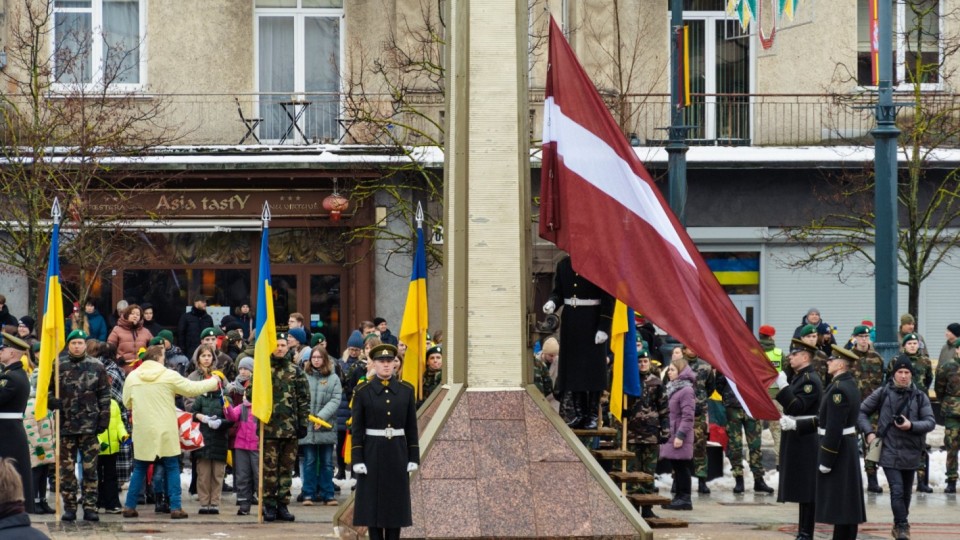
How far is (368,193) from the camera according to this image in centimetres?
2855

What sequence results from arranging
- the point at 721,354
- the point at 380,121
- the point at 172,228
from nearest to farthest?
the point at 721,354, the point at 380,121, the point at 172,228

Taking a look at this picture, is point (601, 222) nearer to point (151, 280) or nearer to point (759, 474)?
point (759, 474)

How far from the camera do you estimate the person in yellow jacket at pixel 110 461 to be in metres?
18.4

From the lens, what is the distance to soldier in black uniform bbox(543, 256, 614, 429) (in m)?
16.1

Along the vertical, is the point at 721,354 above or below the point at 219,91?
below

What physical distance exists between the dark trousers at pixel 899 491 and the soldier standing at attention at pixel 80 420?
762cm

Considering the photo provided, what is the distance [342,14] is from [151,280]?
5.79m

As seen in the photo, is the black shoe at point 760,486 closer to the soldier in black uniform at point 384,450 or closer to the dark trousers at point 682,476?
the dark trousers at point 682,476

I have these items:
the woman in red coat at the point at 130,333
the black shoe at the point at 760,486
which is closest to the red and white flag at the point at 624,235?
the black shoe at the point at 760,486

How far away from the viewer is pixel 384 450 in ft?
46.6

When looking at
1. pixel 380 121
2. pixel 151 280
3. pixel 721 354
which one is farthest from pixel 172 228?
pixel 721 354

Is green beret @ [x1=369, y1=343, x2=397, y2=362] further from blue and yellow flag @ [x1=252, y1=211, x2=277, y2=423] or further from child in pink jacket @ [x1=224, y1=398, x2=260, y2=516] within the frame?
child in pink jacket @ [x1=224, y1=398, x2=260, y2=516]

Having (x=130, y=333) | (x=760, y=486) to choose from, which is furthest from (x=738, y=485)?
(x=130, y=333)

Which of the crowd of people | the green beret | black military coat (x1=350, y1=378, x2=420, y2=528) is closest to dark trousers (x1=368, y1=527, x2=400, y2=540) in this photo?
black military coat (x1=350, y1=378, x2=420, y2=528)
